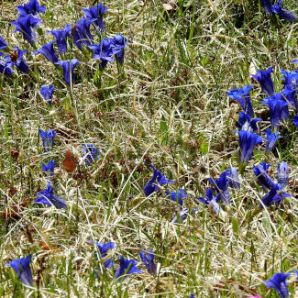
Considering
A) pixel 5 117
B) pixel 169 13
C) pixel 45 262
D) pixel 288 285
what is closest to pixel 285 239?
pixel 288 285

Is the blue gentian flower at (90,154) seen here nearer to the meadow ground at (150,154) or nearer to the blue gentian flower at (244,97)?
the meadow ground at (150,154)

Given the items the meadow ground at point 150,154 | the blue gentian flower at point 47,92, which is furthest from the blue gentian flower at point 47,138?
the blue gentian flower at point 47,92

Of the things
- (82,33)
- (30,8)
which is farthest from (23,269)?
(30,8)

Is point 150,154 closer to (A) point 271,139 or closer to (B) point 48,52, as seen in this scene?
(A) point 271,139

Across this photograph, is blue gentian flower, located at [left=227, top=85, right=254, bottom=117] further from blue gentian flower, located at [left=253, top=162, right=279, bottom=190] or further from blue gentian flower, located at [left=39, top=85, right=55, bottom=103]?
blue gentian flower, located at [left=39, top=85, right=55, bottom=103]

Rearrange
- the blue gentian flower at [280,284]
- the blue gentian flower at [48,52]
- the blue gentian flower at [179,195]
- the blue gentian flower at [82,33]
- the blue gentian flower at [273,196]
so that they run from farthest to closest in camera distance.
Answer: the blue gentian flower at [82,33] → the blue gentian flower at [48,52] → the blue gentian flower at [179,195] → the blue gentian flower at [273,196] → the blue gentian flower at [280,284]
